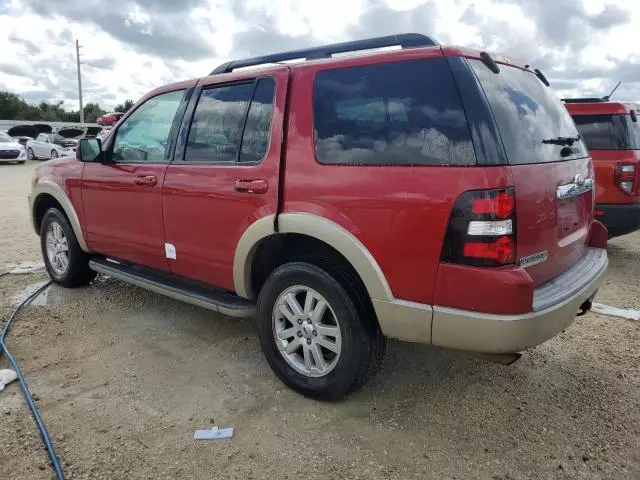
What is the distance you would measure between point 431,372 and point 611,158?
3949mm

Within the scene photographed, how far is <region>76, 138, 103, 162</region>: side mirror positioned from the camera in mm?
4359

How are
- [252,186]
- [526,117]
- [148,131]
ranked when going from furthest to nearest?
1. [148,131]
2. [252,186]
3. [526,117]

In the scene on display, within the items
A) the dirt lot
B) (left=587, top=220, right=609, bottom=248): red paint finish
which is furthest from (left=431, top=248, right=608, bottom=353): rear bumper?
(left=587, top=220, right=609, bottom=248): red paint finish

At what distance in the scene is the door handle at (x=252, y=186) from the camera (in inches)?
123

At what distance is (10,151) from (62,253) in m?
21.2

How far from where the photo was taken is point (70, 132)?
103ft

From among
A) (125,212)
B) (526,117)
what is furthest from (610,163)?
(125,212)

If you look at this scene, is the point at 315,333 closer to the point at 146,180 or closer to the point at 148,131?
the point at 146,180

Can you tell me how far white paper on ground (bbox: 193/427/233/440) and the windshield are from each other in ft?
6.44

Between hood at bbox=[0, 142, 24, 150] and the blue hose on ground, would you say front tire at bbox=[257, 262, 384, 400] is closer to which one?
the blue hose on ground

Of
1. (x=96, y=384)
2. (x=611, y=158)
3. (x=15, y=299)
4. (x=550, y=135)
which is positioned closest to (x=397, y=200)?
(x=550, y=135)

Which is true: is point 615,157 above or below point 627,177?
above

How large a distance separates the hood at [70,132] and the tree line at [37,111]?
27.9m

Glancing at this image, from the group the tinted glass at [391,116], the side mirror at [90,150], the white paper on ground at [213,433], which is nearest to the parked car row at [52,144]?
the side mirror at [90,150]
